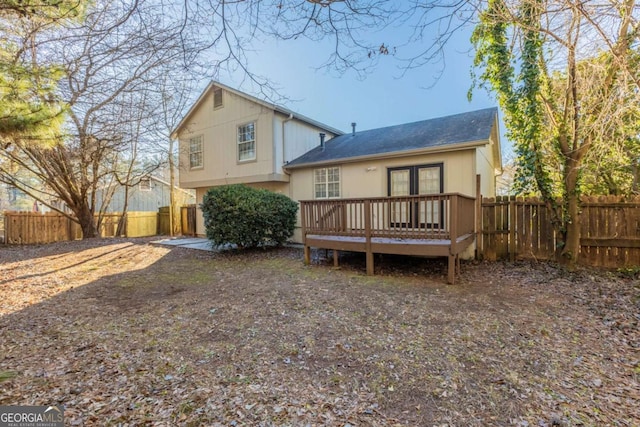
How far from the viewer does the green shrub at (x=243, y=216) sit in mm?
8438

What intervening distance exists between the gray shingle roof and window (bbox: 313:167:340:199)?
0.42 metres

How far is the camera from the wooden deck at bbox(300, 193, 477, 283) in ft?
18.3

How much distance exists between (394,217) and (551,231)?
3731mm

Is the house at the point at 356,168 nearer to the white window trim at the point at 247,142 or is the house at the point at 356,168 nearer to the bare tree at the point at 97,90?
the white window trim at the point at 247,142

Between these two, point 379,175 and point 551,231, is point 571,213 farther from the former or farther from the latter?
point 379,175

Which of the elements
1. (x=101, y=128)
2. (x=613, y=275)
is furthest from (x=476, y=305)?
(x=101, y=128)

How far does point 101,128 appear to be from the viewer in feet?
30.8

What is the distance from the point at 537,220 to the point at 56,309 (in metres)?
9.30

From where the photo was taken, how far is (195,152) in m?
13.1

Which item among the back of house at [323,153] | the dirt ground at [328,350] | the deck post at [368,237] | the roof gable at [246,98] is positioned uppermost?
the roof gable at [246,98]

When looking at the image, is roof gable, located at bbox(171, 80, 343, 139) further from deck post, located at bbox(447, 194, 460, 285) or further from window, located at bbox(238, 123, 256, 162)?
deck post, located at bbox(447, 194, 460, 285)

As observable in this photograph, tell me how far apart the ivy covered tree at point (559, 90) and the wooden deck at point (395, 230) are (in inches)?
68.8

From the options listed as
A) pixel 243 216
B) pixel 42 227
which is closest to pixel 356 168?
pixel 243 216

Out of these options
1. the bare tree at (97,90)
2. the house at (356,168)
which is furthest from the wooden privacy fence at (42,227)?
the house at (356,168)
